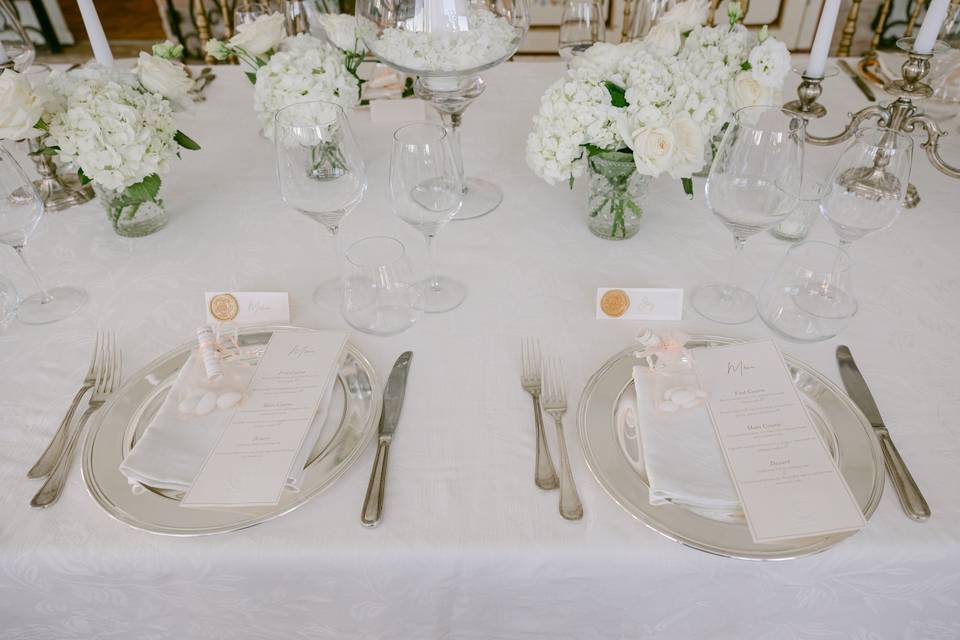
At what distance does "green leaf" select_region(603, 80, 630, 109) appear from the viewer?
0.98 m

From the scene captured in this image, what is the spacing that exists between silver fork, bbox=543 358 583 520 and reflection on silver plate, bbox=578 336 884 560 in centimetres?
3

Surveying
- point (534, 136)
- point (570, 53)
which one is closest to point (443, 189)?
point (534, 136)

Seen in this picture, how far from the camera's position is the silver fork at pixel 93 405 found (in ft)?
2.38

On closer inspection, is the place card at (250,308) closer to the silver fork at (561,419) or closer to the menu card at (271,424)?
the menu card at (271,424)

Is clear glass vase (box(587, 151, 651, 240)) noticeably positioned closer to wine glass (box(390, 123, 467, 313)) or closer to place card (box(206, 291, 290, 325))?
wine glass (box(390, 123, 467, 313))

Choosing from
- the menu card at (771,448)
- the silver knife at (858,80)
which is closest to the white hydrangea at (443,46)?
the menu card at (771,448)

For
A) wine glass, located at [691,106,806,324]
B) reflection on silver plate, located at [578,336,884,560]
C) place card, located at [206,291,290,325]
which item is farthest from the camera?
place card, located at [206,291,290,325]

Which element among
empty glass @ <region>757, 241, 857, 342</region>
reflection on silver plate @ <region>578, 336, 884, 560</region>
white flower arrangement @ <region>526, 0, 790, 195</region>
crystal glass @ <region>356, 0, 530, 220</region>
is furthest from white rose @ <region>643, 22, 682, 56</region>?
reflection on silver plate @ <region>578, 336, 884, 560</region>

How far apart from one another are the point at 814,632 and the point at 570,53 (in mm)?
1236

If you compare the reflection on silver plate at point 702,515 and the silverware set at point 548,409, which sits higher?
the reflection on silver plate at point 702,515

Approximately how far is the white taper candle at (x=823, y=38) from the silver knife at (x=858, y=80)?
0.43 meters

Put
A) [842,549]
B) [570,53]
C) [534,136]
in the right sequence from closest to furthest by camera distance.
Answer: [842,549] < [534,136] < [570,53]

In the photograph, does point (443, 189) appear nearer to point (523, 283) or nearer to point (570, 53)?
point (523, 283)

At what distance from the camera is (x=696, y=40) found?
106 cm
